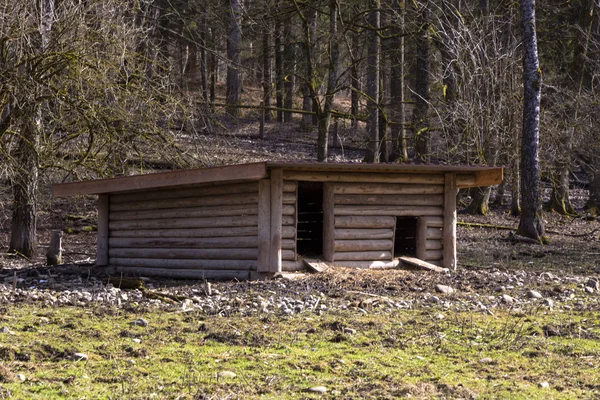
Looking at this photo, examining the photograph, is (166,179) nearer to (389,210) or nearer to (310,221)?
(389,210)

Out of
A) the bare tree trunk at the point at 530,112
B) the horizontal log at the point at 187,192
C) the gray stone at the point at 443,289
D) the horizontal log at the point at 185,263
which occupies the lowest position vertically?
the gray stone at the point at 443,289

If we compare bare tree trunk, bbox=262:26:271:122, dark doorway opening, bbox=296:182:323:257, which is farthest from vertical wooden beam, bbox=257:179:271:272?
bare tree trunk, bbox=262:26:271:122

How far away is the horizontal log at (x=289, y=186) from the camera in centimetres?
1186

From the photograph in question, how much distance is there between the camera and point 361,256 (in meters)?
12.5

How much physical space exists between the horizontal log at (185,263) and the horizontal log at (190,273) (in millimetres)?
66

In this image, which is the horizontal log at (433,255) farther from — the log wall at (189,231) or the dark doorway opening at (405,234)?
the log wall at (189,231)

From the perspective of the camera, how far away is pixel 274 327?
7.82m

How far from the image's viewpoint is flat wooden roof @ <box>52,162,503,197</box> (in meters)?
11.3

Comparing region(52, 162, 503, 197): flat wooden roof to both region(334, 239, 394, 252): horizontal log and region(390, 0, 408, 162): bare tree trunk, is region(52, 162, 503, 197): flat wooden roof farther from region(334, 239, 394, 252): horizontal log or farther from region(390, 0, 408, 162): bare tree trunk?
region(390, 0, 408, 162): bare tree trunk

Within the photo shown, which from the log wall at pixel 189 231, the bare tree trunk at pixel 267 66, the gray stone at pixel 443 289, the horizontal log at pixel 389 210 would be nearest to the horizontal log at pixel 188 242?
the log wall at pixel 189 231

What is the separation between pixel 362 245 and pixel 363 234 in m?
0.17

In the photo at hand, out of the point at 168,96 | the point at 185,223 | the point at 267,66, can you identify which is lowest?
the point at 185,223

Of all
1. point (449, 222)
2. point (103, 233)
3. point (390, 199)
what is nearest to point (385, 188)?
point (390, 199)

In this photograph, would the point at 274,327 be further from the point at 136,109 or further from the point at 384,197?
the point at 136,109
